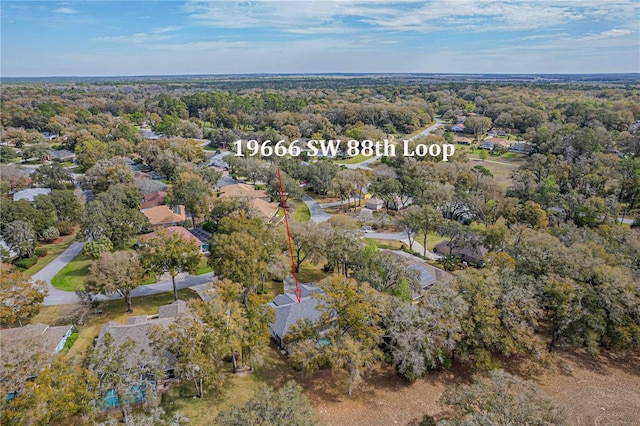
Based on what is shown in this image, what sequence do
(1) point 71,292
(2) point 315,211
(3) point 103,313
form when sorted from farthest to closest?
1. (2) point 315,211
2. (1) point 71,292
3. (3) point 103,313

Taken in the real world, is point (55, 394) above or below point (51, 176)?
below

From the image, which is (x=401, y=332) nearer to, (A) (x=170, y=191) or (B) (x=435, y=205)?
(B) (x=435, y=205)

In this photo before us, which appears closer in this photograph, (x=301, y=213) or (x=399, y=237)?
(x=399, y=237)

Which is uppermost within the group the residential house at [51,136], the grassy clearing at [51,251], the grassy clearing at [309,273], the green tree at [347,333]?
the residential house at [51,136]

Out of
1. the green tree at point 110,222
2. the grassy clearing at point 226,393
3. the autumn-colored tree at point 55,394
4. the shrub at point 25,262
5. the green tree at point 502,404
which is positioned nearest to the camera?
the green tree at point 502,404

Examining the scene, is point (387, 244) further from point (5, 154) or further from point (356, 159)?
point (5, 154)

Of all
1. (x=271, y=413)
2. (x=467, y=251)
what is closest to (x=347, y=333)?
(x=271, y=413)

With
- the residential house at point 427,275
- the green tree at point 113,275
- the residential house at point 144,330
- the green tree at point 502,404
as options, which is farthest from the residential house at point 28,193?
the green tree at point 502,404

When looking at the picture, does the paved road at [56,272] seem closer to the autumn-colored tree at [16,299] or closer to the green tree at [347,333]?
the autumn-colored tree at [16,299]
